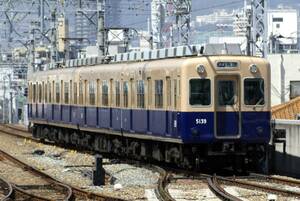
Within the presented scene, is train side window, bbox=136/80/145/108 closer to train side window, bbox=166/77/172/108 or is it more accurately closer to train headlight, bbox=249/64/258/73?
train side window, bbox=166/77/172/108

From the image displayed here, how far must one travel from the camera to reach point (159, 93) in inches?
791

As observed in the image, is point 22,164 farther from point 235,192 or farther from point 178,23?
point 178,23

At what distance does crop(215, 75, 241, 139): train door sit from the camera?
18984mm

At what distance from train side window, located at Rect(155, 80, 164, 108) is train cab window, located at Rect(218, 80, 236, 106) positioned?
5.27 ft

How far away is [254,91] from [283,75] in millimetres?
14369

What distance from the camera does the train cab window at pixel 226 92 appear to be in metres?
19.1

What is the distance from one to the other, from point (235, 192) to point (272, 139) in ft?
15.2

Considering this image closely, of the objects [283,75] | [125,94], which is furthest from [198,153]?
[283,75]

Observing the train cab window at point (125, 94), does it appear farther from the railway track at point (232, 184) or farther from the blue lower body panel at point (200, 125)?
the railway track at point (232, 184)

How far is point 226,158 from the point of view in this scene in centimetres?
1975

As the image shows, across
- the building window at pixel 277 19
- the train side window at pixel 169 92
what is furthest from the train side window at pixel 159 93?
the building window at pixel 277 19

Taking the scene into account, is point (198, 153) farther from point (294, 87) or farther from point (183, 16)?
point (183, 16)

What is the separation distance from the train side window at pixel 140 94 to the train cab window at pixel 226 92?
2.84 metres

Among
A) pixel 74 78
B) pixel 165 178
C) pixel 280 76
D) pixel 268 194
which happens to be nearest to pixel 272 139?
pixel 165 178
